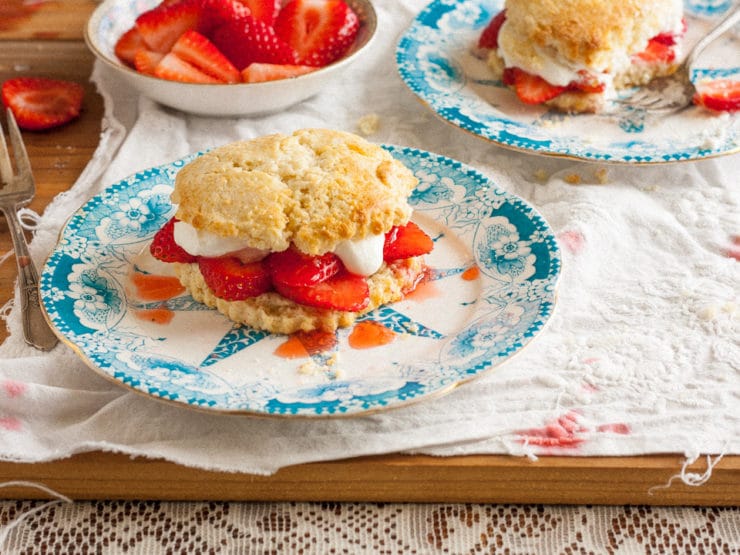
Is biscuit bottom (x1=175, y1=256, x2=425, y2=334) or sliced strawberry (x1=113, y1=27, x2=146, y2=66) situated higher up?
biscuit bottom (x1=175, y1=256, x2=425, y2=334)

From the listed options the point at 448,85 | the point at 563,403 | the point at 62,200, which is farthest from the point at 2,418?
the point at 448,85

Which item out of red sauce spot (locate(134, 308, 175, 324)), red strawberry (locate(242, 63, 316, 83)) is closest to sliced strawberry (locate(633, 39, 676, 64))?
red strawberry (locate(242, 63, 316, 83))

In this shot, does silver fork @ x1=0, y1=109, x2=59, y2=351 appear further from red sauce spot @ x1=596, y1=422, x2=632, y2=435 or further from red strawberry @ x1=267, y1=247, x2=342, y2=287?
red sauce spot @ x1=596, y1=422, x2=632, y2=435

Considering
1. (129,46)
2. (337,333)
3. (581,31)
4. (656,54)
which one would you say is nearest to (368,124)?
(581,31)

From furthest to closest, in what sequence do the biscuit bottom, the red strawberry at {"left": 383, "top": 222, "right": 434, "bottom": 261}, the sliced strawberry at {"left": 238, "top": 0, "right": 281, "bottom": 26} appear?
the sliced strawberry at {"left": 238, "top": 0, "right": 281, "bottom": 26} < the red strawberry at {"left": 383, "top": 222, "right": 434, "bottom": 261} < the biscuit bottom

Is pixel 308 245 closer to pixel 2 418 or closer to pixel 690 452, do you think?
pixel 2 418

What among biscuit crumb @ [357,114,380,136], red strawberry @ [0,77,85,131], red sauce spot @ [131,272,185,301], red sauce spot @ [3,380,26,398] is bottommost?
red strawberry @ [0,77,85,131]

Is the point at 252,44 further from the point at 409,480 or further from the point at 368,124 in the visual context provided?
the point at 409,480
